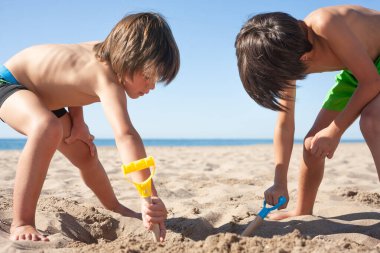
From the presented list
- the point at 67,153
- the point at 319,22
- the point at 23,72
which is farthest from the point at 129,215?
the point at 319,22

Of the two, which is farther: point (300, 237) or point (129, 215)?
point (129, 215)


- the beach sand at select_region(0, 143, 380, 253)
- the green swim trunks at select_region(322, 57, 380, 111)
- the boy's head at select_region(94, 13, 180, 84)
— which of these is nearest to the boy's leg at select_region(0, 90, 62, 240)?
the beach sand at select_region(0, 143, 380, 253)

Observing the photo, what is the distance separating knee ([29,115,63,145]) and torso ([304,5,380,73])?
1421mm

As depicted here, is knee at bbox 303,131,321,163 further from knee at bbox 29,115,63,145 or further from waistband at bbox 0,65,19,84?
waistband at bbox 0,65,19,84

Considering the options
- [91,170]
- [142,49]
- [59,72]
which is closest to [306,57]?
[142,49]

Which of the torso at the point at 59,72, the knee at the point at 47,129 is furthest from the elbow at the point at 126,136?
the torso at the point at 59,72

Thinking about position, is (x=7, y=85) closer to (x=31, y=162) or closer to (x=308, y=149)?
(x=31, y=162)

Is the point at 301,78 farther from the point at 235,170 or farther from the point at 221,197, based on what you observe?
the point at 235,170

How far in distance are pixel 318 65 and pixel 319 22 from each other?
30cm

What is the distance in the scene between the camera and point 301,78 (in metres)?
2.25

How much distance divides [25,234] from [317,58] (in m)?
1.75

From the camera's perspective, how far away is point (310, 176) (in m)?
2.55

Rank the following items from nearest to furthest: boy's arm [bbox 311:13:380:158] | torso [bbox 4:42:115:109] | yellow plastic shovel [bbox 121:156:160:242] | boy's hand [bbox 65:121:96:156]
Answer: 1. yellow plastic shovel [bbox 121:156:160:242]
2. boy's arm [bbox 311:13:380:158]
3. torso [bbox 4:42:115:109]
4. boy's hand [bbox 65:121:96:156]

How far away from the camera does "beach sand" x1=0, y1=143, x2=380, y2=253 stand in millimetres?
1562
